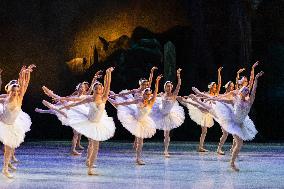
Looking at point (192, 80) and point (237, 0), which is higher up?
point (237, 0)

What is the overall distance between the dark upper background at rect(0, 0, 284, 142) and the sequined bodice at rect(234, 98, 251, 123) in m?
9.42

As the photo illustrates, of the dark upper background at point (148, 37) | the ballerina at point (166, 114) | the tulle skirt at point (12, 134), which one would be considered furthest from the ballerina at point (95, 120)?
the dark upper background at point (148, 37)

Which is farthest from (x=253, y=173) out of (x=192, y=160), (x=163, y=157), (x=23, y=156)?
(x=23, y=156)

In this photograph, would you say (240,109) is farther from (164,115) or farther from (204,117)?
(204,117)

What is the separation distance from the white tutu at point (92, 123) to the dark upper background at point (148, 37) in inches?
393

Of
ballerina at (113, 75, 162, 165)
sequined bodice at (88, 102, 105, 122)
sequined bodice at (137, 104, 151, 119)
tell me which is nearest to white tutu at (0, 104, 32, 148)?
sequined bodice at (88, 102, 105, 122)

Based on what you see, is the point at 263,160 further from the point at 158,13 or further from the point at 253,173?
the point at 158,13

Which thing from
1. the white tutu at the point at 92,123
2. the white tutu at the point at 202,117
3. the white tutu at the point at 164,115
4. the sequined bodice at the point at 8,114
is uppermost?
the sequined bodice at the point at 8,114

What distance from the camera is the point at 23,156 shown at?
12922 mm

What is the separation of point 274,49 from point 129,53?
5042mm

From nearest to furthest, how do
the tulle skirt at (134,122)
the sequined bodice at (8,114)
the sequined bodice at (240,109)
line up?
the sequined bodice at (8,114) → the sequined bodice at (240,109) → the tulle skirt at (134,122)

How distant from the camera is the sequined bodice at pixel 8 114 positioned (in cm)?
887

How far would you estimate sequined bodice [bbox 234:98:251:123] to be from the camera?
9.98 metres

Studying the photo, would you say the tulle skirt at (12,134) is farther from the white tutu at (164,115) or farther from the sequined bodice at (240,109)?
the white tutu at (164,115)
